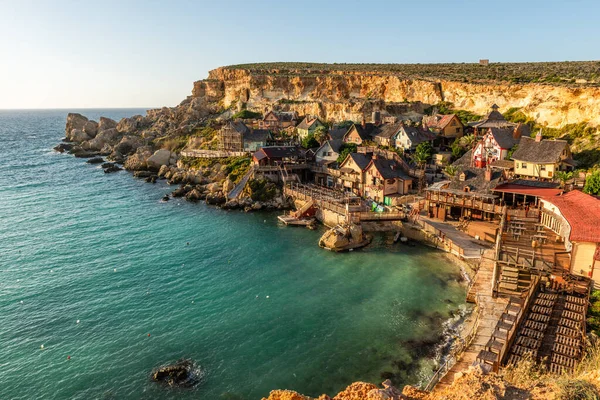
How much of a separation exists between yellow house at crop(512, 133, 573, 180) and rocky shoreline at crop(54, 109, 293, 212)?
97.4 ft

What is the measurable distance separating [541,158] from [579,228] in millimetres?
22216

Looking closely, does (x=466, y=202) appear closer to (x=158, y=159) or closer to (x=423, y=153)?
(x=423, y=153)

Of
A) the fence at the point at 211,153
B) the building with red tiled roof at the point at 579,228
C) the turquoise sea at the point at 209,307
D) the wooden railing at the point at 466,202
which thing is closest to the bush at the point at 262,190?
the turquoise sea at the point at 209,307

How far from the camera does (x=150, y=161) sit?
254ft

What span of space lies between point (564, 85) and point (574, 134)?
11.4 metres

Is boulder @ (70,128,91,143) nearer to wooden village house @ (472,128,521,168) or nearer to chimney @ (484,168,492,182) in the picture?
wooden village house @ (472,128,521,168)

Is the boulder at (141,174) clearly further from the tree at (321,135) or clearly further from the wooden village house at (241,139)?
the tree at (321,135)

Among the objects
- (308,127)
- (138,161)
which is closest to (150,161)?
(138,161)

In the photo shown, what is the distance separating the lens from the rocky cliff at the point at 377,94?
56156mm

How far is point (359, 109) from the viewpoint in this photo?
271ft

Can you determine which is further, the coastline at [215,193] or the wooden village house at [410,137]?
the wooden village house at [410,137]

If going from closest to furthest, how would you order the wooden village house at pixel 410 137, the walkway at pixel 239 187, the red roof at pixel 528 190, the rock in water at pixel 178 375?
the rock in water at pixel 178 375 → the red roof at pixel 528 190 → the walkway at pixel 239 187 → the wooden village house at pixel 410 137

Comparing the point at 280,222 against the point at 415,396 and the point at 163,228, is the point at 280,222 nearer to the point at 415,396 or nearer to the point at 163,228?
the point at 163,228

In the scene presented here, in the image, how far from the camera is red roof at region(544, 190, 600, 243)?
945 inches
